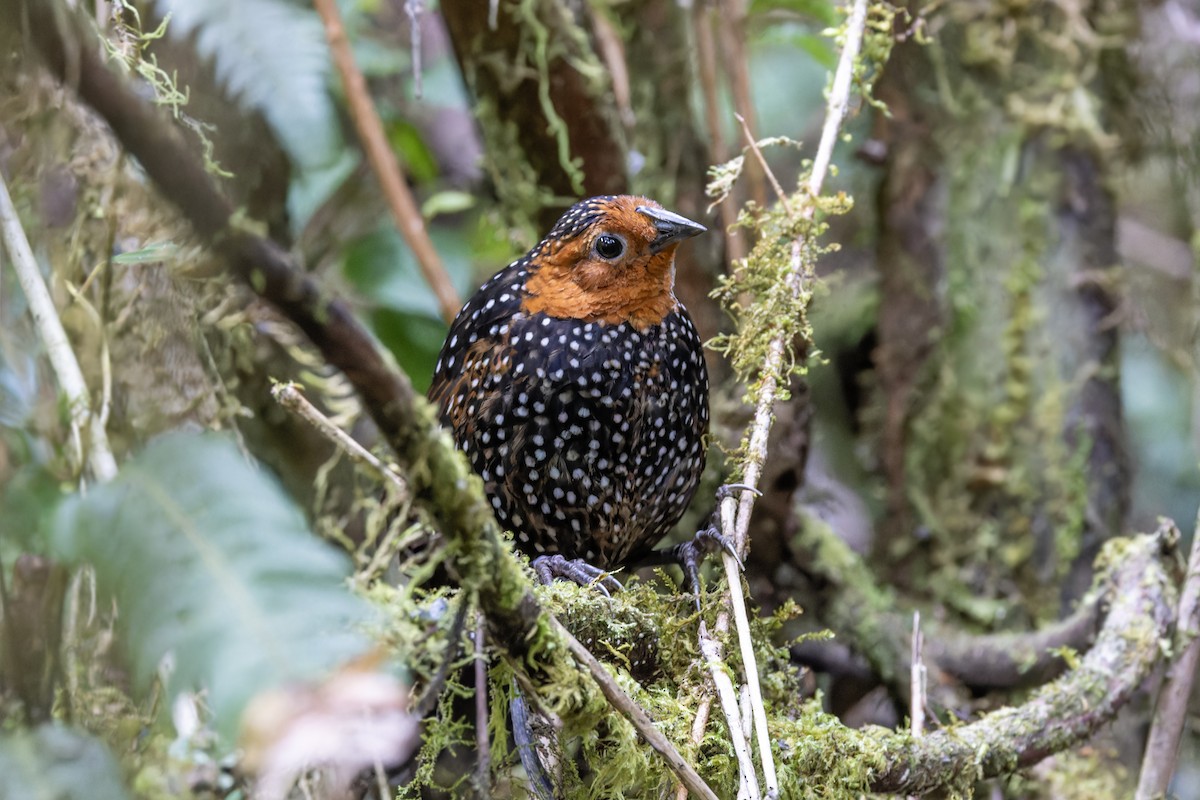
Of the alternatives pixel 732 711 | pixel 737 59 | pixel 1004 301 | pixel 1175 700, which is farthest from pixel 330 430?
pixel 1004 301

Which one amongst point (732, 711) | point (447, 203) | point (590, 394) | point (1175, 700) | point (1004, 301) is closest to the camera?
point (732, 711)

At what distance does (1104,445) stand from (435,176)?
2489 mm

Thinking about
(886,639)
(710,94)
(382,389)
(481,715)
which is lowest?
(886,639)

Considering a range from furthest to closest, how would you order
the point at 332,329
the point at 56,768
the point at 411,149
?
1. the point at 411,149
2. the point at 56,768
3. the point at 332,329

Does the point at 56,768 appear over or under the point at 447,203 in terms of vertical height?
under

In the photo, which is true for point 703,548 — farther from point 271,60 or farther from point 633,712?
point 271,60

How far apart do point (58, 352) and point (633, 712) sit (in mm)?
1336

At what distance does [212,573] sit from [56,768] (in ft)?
0.98

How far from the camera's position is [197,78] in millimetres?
2949

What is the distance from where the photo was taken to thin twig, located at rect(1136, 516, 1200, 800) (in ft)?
8.63

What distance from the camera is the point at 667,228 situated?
98.1 inches

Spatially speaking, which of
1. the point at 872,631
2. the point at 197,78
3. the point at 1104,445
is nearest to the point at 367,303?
the point at 197,78

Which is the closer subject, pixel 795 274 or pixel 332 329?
pixel 332 329

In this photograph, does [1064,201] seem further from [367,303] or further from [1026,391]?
[367,303]
